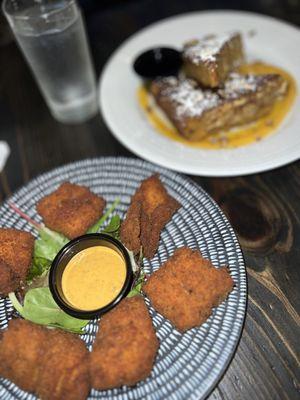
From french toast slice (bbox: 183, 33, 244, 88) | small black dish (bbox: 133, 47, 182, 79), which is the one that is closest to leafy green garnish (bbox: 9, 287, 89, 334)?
french toast slice (bbox: 183, 33, 244, 88)

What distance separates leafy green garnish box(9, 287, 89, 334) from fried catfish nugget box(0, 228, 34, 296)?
74mm

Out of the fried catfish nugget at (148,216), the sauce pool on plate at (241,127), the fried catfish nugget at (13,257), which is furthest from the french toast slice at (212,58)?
the fried catfish nugget at (13,257)

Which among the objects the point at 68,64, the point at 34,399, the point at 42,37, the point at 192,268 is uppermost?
the point at 42,37

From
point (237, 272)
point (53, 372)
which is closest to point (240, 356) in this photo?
point (237, 272)

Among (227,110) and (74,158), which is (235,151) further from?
(74,158)

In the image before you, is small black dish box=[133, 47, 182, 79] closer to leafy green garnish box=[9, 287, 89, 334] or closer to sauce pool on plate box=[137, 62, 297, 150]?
sauce pool on plate box=[137, 62, 297, 150]

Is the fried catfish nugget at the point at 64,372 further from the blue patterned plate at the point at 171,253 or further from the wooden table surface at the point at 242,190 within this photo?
the wooden table surface at the point at 242,190

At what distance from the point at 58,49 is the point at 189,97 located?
1.00 m

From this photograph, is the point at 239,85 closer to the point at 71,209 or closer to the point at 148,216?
the point at 148,216

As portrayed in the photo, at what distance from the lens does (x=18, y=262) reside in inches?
88.0

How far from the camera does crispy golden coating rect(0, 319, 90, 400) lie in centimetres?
178

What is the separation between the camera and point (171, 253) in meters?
2.25

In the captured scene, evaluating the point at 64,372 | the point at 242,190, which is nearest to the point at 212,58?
the point at 242,190

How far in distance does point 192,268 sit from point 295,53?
2111mm
